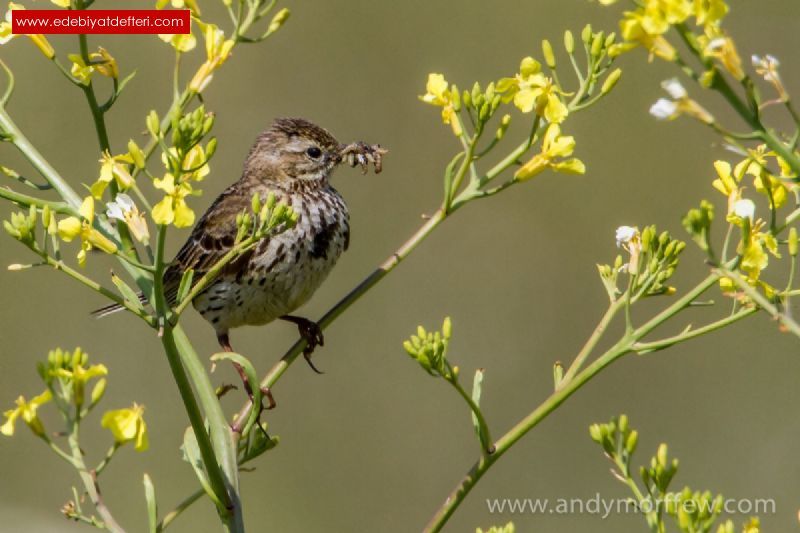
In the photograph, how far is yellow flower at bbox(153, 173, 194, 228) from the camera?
81.5 inches

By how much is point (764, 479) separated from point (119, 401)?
442cm

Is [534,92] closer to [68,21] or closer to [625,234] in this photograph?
[625,234]

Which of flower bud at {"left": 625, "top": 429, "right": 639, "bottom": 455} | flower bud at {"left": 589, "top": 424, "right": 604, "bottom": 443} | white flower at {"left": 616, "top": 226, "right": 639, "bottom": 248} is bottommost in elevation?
flower bud at {"left": 589, "top": 424, "right": 604, "bottom": 443}

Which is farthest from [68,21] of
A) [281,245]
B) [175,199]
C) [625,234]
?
[281,245]

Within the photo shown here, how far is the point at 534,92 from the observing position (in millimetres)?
2434

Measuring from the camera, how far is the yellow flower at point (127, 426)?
1974 mm

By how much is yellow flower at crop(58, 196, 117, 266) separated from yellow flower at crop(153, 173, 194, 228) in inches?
5.9

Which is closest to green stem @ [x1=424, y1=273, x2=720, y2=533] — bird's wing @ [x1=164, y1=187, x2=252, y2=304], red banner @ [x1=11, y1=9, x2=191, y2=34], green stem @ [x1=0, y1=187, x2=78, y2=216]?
green stem @ [x1=0, y1=187, x2=78, y2=216]

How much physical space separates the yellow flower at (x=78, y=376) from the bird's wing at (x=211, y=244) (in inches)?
98.9

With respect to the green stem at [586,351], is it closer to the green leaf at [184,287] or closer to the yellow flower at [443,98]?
the yellow flower at [443,98]

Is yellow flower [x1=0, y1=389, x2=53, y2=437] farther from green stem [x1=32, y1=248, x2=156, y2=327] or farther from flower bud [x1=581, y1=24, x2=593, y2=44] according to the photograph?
flower bud [x1=581, y1=24, x2=593, y2=44]

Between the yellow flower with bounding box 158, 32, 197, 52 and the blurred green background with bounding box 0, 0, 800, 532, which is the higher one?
the yellow flower with bounding box 158, 32, 197, 52

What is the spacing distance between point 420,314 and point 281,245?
456cm

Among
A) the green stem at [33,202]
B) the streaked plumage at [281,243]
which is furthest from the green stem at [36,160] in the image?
the streaked plumage at [281,243]
